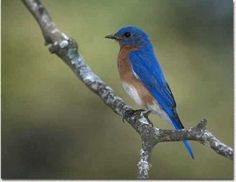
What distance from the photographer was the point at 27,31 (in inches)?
132

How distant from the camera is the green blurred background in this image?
10.9ft

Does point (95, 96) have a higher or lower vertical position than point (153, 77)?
lower

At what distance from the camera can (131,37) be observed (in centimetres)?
329

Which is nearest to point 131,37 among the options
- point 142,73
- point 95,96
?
point 142,73

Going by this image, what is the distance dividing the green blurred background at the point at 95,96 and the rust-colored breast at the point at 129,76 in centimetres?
4

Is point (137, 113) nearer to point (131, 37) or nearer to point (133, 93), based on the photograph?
point (133, 93)

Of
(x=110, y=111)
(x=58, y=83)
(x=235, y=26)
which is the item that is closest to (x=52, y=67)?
(x=58, y=83)

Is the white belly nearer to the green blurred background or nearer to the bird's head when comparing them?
the green blurred background

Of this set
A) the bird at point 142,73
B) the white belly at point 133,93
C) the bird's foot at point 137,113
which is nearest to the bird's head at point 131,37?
the bird at point 142,73

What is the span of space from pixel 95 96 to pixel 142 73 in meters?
0.24

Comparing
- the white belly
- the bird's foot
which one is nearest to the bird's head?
the white belly

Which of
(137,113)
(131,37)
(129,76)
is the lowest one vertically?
(137,113)

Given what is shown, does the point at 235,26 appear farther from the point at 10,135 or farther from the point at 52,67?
the point at 10,135

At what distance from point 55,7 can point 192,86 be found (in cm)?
71
